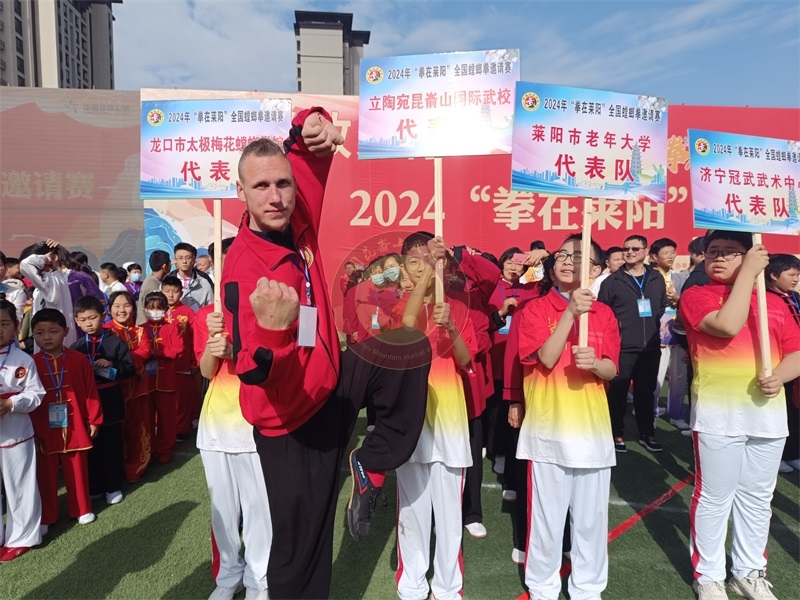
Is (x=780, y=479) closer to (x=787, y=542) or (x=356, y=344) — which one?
(x=787, y=542)

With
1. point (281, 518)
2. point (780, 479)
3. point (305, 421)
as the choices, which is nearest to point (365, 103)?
point (305, 421)

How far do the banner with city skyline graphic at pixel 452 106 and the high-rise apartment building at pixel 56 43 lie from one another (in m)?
51.8

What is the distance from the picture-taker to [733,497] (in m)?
2.78

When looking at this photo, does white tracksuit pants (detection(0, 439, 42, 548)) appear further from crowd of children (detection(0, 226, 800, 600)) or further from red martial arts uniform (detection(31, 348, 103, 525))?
red martial arts uniform (detection(31, 348, 103, 525))

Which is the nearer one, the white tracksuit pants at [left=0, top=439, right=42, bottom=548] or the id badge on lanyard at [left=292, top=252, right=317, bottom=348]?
the id badge on lanyard at [left=292, top=252, right=317, bottom=348]

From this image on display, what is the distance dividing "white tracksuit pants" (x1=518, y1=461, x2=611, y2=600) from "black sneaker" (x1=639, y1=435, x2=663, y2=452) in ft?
10.4

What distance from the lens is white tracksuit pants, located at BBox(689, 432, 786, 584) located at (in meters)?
2.71

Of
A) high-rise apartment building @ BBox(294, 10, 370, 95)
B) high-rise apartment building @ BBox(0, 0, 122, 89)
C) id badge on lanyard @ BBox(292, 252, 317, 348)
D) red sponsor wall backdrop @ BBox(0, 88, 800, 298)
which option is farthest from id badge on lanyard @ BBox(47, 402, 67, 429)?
high-rise apartment building @ BBox(0, 0, 122, 89)

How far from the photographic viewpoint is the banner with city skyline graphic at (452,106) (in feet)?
10.3

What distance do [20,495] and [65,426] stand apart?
52 cm

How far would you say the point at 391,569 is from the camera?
3.19m

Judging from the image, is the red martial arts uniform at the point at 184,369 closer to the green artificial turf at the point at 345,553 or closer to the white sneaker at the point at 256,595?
the green artificial turf at the point at 345,553

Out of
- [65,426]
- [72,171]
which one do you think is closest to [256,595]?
[65,426]

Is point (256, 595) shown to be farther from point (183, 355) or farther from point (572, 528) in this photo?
point (183, 355)
